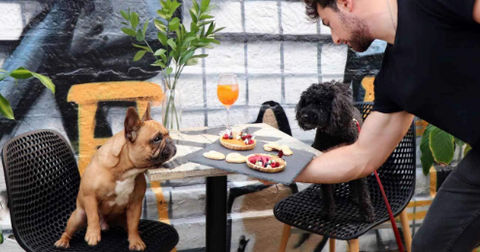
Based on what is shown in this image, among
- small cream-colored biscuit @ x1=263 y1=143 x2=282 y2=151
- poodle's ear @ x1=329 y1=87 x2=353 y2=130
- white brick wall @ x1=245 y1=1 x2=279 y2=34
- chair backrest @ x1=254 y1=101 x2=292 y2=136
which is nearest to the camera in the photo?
small cream-colored biscuit @ x1=263 y1=143 x2=282 y2=151

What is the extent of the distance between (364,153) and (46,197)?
1410mm

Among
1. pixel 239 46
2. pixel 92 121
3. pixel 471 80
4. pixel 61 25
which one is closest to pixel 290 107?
pixel 239 46

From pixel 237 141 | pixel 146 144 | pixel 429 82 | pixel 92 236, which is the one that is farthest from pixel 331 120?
pixel 92 236

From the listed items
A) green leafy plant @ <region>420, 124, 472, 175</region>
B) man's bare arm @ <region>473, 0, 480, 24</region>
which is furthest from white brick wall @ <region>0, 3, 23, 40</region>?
green leafy plant @ <region>420, 124, 472, 175</region>

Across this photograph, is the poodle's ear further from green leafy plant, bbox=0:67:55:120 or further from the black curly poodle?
green leafy plant, bbox=0:67:55:120

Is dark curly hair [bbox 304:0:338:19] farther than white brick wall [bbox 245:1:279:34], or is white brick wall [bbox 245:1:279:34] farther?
white brick wall [bbox 245:1:279:34]

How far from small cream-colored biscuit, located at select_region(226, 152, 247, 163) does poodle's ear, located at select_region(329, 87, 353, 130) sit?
59cm

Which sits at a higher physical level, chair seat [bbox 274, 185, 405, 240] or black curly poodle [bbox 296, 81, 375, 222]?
black curly poodle [bbox 296, 81, 375, 222]

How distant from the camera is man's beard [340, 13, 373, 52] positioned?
1646mm

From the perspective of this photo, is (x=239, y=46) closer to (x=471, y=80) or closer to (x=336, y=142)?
(x=336, y=142)

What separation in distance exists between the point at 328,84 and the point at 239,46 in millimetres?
872

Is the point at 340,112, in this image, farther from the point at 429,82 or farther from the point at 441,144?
the point at 441,144

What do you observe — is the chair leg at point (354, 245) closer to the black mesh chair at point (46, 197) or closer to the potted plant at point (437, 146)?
the black mesh chair at point (46, 197)

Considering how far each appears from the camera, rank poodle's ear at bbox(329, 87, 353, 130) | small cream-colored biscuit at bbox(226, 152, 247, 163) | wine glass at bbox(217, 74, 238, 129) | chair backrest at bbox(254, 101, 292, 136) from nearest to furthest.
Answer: small cream-colored biscuit at bbox(226, 152, 247, 163), poodle's ear at bbox(329, 87, 353, 130), wine glass at bbox(217, 74, 238, 129), chair backrest at bbox(254, 101, 292, 136)
